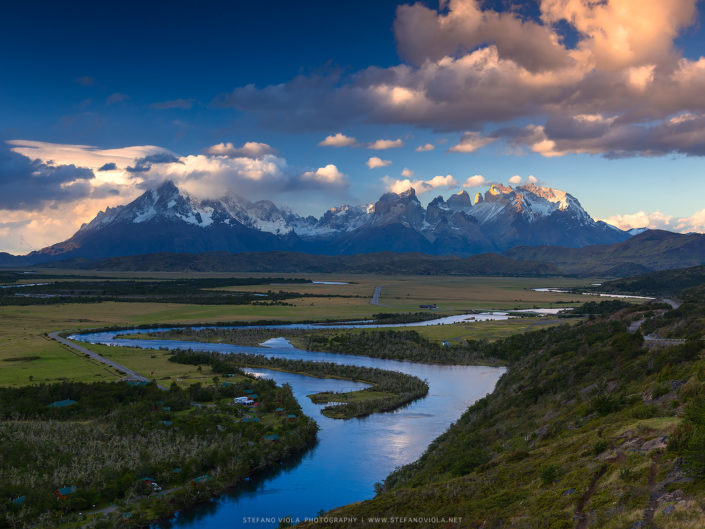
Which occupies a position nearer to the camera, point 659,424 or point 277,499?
point 659,424

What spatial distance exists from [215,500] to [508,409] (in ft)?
110

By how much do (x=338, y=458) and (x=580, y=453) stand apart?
38302 millimetres

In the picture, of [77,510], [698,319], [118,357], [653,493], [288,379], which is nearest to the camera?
[653,493]

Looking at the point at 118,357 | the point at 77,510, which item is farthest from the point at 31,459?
the point at 118,357

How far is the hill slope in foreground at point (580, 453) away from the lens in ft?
84.6

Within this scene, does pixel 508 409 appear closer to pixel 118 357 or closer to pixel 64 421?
pixel 64 421

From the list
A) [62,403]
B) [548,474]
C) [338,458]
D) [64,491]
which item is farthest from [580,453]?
[62,403]

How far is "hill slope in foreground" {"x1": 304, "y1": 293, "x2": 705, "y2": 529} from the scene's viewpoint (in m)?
25.8

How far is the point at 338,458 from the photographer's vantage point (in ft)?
224

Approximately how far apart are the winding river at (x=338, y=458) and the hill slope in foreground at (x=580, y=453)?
4751 millimetres

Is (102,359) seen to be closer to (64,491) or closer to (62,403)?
(62,403)

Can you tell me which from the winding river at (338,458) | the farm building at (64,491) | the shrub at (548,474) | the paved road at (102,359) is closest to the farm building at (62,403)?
the paved road at (102,359)

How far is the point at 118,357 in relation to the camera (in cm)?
12162

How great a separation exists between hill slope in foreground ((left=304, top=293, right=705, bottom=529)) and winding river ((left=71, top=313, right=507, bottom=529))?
15.6 ft
